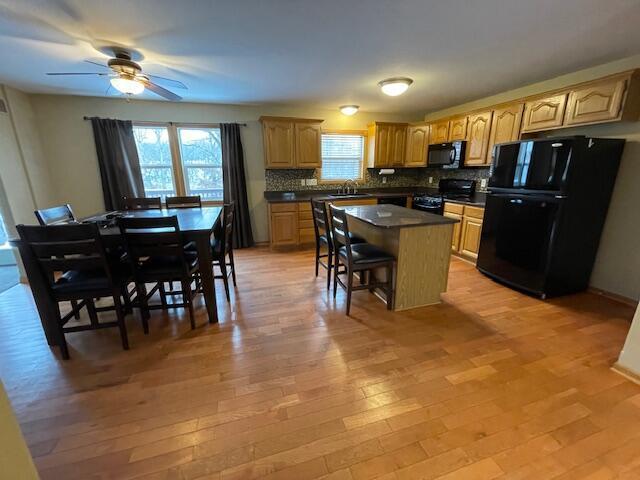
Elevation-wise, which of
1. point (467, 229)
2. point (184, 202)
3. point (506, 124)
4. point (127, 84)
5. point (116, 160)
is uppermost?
point (127, 84)

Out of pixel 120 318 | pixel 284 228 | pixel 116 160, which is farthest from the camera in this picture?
pixel 284 228

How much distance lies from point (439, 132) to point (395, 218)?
9.45 ft

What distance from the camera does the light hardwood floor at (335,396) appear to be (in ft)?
4.25

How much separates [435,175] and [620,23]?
3308 mm

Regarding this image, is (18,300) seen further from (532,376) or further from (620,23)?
(620,23)

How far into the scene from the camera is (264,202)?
4.96m

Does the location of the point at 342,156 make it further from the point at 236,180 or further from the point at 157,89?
the point at 157,89

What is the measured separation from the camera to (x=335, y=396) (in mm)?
1660

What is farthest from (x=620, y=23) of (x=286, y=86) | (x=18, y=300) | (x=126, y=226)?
(x=18, y=300)

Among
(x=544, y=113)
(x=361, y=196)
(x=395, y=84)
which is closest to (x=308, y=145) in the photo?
(x=361, y=196)

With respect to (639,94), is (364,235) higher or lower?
lower

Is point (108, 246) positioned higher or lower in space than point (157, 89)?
lower

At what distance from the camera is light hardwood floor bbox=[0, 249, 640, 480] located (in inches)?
51.0

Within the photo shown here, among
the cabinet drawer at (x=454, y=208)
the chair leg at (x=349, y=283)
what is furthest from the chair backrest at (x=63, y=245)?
the cabinet drawer at (x=454, y=208)
